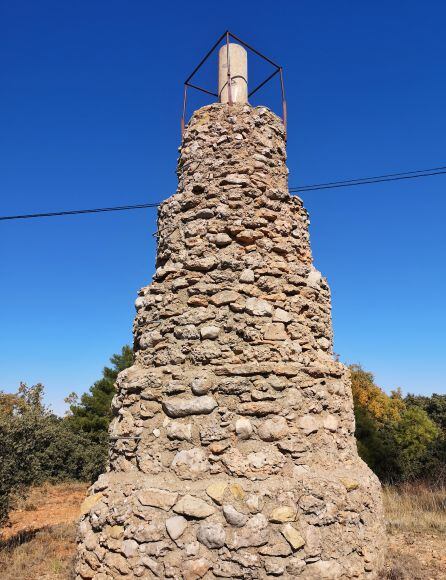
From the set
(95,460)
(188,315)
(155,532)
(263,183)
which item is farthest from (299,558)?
(95,460)

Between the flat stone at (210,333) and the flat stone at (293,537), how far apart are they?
1821 mm

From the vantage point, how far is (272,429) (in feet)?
13.2

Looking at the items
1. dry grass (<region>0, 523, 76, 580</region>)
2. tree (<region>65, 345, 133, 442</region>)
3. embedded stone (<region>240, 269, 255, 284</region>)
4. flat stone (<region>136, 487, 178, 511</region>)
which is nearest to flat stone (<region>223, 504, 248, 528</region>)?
flat stone (<region>136, 487, 178, 511</region>)

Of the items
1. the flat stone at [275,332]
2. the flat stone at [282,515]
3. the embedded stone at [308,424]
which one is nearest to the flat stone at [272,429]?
the embedded stone at [308,424]

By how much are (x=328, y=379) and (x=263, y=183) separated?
2.41 meters

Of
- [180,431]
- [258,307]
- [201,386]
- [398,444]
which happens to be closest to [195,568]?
[180,431]

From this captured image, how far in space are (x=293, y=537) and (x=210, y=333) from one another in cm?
196

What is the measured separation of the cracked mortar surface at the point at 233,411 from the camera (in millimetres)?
3629

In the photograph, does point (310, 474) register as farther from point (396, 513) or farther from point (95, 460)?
point (95, 460)

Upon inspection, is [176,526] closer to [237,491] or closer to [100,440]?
[237,491]

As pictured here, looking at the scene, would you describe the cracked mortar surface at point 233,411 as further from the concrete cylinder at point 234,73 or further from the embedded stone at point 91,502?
the concrete cylinder at point 234,73

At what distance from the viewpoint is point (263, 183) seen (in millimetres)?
5109

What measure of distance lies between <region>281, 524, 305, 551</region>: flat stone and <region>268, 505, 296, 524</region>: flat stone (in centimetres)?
5

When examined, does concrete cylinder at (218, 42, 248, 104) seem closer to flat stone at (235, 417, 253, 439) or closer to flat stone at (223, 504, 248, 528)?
flat stone at (235, 417, 253, 439)
